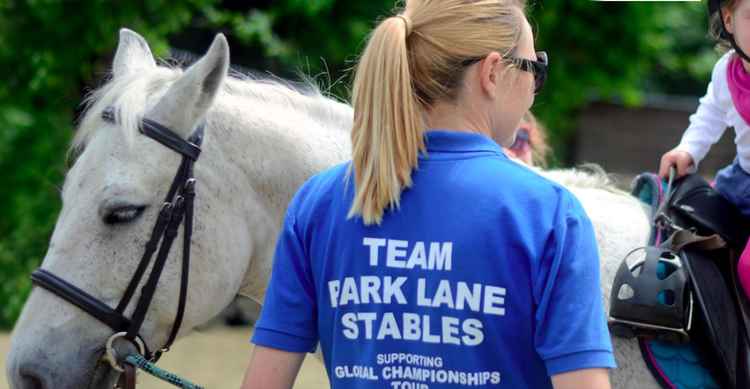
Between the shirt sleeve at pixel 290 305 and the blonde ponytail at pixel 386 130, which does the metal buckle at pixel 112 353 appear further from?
the blonde ponytail at pixel 386 130

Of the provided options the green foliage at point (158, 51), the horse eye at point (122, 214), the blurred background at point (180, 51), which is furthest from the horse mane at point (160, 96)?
the green foliage at point (158, 51)

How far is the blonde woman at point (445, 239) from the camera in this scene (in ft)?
5.39

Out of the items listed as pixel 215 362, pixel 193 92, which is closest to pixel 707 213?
pixel 193 92

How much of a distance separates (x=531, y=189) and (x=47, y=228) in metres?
7.33

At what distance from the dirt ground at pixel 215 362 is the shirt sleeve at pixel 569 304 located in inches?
184

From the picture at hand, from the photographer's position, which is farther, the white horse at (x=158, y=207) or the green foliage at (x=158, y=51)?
the green foliage at (x=158, y=51)

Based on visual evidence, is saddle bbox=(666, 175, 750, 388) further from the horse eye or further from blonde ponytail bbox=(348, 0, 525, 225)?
the horse eye

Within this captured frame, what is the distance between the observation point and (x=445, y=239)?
5.49 ft

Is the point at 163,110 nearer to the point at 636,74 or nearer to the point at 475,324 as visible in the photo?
the point at 475,324

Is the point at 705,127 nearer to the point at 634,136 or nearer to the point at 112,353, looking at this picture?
the point at 112,353

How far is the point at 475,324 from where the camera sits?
1.67m

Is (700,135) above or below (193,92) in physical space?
above

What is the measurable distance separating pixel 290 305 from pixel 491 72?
543 millimetres

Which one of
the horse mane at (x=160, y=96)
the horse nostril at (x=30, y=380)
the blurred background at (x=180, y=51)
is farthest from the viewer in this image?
the blurred background at (x=180, y=51)
